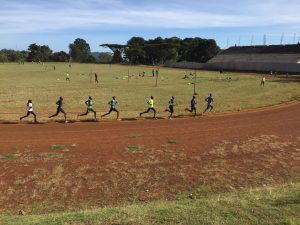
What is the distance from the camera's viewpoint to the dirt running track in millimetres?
15891

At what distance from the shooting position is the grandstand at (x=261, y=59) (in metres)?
85.8

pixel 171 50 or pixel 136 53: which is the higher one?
pixel 171 50

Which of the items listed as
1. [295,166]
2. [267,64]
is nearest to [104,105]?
[295,166]

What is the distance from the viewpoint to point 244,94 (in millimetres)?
45469

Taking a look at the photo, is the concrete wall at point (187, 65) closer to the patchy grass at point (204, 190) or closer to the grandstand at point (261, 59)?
the grandstand at point (261, 59)

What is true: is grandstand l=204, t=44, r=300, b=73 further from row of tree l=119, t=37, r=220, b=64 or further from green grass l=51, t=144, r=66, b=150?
green grass l=51, t=144, r=66, b=150

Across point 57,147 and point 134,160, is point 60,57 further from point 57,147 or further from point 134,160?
point 134,160

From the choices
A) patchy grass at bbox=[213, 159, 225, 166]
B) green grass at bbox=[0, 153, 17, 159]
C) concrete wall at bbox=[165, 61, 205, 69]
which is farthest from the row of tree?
green grass at bbox=[0, 153, 17, 159]

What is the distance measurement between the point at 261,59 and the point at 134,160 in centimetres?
8602

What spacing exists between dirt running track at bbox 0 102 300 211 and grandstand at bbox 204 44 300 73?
62125mm

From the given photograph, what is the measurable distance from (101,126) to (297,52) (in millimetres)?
78544

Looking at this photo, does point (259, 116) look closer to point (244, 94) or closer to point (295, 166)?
point (295, 166)

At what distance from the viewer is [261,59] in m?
99.5

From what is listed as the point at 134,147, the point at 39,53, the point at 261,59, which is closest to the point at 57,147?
the point at 134,147
